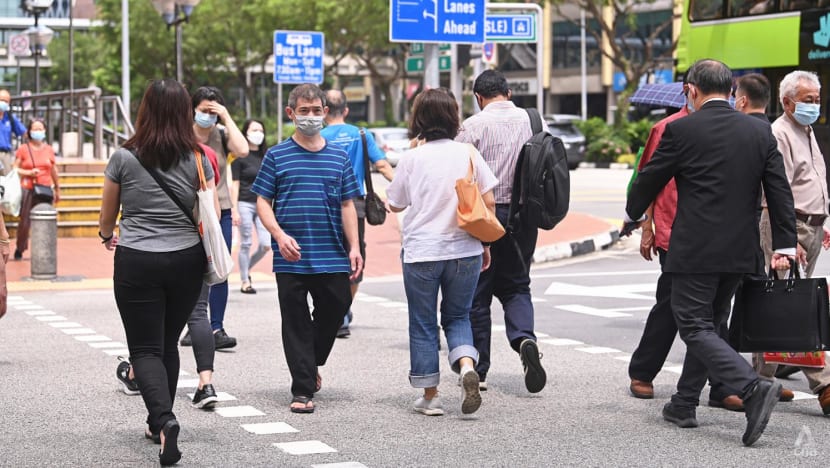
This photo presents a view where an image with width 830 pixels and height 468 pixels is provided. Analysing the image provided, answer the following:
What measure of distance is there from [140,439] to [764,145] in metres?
3.43

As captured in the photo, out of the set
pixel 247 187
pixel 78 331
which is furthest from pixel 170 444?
pixel 247 187

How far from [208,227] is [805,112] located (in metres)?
3.44

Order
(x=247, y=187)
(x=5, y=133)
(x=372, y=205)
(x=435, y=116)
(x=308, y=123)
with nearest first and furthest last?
1. (x=435, y=116)
2. (x=308, y=123)
3. (x=372, y=205)
4. (x=247, y=187)
5. (x=5, y=133)

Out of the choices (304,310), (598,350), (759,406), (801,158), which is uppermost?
(801,158)

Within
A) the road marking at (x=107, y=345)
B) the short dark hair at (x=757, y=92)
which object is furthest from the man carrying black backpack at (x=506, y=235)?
the road marking at (x=107, y=345)

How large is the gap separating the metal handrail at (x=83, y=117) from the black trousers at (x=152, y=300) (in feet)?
59.5

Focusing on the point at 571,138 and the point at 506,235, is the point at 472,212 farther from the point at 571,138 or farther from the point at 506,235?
the point at 571,138

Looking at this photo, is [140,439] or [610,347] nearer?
[140,439]

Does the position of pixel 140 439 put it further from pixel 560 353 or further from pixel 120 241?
pixel 560 353

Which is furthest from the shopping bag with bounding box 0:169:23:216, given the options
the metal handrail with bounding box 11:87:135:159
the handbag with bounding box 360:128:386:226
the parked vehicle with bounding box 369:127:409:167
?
the parked vehicle with bounding box 369:127:409:167

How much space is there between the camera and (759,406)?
258 inches

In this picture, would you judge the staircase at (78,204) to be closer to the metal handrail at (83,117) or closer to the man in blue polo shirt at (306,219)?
the metal handrail at (83,117)

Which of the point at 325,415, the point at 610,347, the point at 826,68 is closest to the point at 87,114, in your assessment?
the point at 826,68

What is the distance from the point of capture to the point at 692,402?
717 cm
